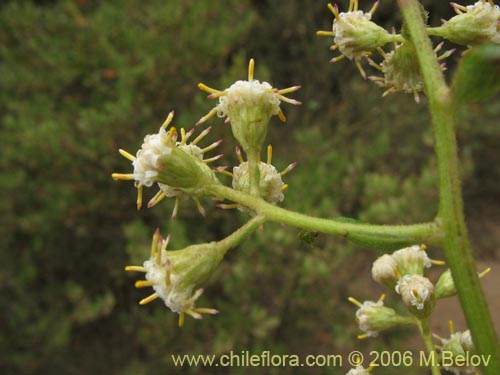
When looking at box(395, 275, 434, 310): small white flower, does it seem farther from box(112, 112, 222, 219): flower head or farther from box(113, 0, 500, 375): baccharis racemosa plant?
box(112, 112, 222, 219): flower head

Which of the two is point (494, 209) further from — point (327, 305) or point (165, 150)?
point (165, 150)

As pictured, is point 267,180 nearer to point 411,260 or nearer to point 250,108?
point 250,108

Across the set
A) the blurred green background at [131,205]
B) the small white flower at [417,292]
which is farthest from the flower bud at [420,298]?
the blurred green background at [131,205]

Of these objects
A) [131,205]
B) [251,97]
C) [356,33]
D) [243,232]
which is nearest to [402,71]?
[356,33]

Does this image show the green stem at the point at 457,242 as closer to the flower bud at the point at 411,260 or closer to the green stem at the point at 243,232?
the green stem at the point at 243,232

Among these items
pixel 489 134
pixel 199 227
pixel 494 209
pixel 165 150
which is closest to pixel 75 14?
pixel 199 227
